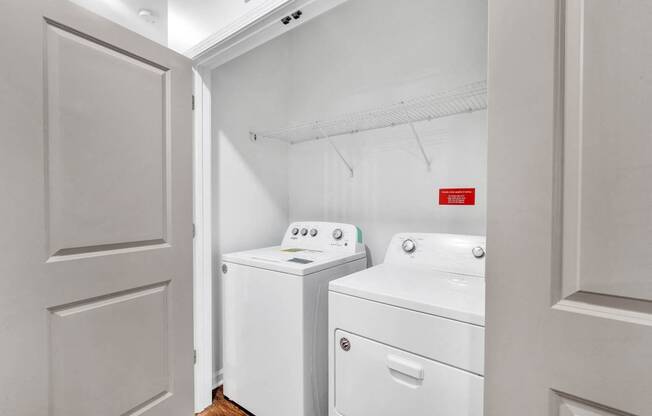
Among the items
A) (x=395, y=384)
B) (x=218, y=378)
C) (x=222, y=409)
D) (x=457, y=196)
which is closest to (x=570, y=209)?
(x=395, y=384)

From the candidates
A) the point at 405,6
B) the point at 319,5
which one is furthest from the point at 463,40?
the point at 319,5

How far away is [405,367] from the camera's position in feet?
3.34

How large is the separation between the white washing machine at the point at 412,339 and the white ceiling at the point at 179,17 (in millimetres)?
1476

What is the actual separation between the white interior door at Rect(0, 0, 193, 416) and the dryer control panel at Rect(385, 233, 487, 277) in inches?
46.3

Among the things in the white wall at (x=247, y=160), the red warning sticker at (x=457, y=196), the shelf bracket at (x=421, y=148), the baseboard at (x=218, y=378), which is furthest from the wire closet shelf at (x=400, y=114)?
the baseboard at (x=218, y=378)

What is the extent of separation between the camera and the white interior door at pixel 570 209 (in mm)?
458

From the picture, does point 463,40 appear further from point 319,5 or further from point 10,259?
point 10,259

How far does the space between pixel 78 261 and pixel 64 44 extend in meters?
0.79

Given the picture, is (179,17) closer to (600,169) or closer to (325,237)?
(325,237)

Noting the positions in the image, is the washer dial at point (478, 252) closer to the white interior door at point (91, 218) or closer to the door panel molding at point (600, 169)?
the door panel molding at point (600, 169)

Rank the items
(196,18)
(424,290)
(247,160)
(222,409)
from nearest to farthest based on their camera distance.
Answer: (424,290) < (196,18) < (222,409) < (247,160)

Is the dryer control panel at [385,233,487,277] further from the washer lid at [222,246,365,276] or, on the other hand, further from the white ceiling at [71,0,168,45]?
the white ceiling at [71,0,168,45]

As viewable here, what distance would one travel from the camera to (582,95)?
50cm

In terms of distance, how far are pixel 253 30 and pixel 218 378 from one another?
7.10 feet
